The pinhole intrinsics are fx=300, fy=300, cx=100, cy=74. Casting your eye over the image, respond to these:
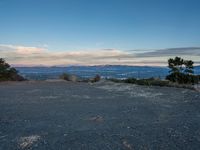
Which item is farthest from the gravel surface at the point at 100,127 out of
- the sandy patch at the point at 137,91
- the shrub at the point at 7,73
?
the shrub at the point at 7,73

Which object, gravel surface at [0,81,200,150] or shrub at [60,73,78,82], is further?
shrub at [60,73,78,82]

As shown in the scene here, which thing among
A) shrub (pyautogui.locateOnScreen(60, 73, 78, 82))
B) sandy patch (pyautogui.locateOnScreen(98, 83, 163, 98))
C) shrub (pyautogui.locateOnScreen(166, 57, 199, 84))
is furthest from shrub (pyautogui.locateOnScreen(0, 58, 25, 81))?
shrub (pyautogui.locateOnScreen(166, 57, 199, 84))

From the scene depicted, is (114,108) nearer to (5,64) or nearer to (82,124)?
(82,124)

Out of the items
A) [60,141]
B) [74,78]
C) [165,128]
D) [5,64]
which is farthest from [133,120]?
[5,64]

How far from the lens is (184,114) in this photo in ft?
34.8

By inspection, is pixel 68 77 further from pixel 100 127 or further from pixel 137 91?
pixel 100 127

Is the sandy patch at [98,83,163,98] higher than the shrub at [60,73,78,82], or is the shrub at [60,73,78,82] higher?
the shrub at [60,73,78,82]

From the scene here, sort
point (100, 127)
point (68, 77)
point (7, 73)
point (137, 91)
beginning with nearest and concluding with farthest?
point (100, 127)
point (137, 91)
point (7, 73)
point (68, 77)

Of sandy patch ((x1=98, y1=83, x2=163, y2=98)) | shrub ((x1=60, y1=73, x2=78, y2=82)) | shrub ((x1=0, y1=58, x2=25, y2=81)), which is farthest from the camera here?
shrub ((x1=60, y1=73, x2=78, y2=82))

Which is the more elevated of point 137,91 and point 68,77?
point 68,77

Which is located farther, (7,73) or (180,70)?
(180,70)

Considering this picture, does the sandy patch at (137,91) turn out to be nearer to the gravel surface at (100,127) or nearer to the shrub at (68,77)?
the gravel surface at (100,127)

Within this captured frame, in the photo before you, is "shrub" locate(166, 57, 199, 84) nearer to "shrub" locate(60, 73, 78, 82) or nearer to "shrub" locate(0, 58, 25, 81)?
"shrub" locate(60, 73, 78, 82)

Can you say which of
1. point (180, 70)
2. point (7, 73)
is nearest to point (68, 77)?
point (7, 73)
